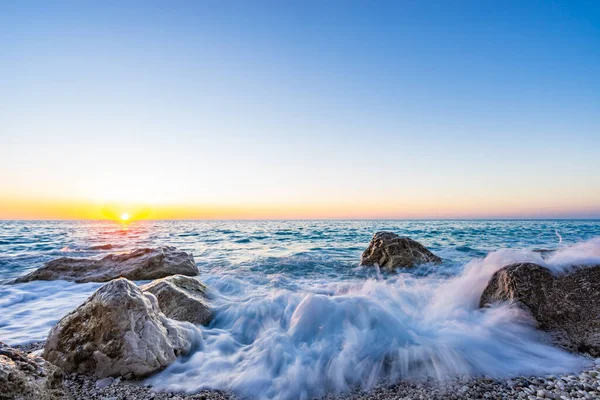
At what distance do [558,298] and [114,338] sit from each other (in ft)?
17.6

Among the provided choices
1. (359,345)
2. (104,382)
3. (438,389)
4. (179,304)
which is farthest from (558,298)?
(104,382)

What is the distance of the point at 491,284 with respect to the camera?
5004mm

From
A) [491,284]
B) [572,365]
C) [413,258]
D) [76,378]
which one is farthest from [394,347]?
[413,258]

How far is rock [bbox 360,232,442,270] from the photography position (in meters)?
9.73

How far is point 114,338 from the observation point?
3.31m

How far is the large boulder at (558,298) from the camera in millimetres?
3844

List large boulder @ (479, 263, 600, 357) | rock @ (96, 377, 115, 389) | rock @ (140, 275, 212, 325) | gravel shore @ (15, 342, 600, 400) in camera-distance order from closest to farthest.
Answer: gravel shore @ (15, 342, 600, 400)
rock @ (96, 377, 115, 389)
large boulder @ (479, 263, 600, 357)
rock @ (140, 275, 212, 325)

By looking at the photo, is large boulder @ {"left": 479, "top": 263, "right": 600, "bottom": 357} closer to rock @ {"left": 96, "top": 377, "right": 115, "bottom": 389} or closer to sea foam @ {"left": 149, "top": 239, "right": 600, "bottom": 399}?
sea foam @ {"left": 149, "top": 239, "right": 600, "bottom": 399}

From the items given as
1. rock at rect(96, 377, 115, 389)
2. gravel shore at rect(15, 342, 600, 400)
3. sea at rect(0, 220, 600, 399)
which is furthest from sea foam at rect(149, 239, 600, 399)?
rock at rect(96, 377, 115, 389)

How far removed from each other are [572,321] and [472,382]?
203 cm

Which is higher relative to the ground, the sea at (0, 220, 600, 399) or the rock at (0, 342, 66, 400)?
the rock at (0, 342, 66, 400)

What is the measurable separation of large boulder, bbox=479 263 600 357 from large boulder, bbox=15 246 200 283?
7.38 m

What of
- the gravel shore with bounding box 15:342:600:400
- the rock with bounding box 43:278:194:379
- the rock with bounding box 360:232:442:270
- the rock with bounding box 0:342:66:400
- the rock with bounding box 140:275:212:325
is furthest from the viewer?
the rock with bounding box 360:232:442:270

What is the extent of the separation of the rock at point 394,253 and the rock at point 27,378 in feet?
27.9
